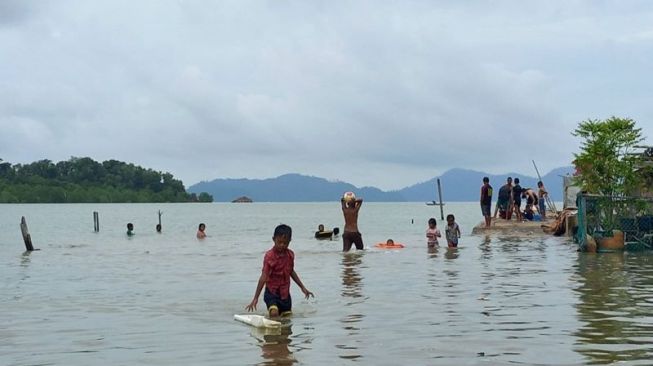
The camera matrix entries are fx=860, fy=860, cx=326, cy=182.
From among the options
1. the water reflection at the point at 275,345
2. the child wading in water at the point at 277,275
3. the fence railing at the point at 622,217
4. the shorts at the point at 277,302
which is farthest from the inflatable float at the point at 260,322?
the fence railing at the point at 622,217

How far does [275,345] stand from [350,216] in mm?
14004

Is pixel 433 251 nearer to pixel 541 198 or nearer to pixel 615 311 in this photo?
pixel 615 311

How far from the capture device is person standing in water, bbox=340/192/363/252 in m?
23.8

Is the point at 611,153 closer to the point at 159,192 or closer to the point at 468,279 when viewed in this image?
the point at 468,279

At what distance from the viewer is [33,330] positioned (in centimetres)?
1177

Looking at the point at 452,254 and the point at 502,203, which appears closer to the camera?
the point at 452,254

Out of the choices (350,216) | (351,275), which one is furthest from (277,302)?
(350,216)

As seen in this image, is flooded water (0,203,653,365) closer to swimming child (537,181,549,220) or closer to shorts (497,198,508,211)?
shorts (497,198,508,211)

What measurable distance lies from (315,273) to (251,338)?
9408 mm

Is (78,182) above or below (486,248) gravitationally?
above

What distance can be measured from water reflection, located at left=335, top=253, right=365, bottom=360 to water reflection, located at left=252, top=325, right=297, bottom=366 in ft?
1.96

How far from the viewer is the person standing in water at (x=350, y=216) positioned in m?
23.8

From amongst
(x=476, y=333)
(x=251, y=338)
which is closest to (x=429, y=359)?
(x=476, y=333)

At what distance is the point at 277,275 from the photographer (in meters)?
11.9
